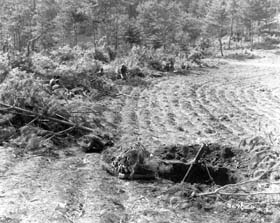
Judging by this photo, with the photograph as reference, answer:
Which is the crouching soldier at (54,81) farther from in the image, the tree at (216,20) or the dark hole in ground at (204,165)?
the tree at (216,20)

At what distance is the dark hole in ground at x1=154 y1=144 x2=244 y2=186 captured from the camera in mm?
4785

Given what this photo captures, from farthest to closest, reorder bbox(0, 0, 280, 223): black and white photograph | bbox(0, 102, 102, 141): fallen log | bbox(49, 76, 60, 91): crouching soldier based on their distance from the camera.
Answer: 1. bbox(49, 76, 60, 91): crouching soldier
2. bbox(0, 102, 102, 141): fallen log
3. bbox(0, 0, 280, 223): black and white photograph

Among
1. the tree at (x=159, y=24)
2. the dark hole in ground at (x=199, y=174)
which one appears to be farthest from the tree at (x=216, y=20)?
the dark hole in ground at (x=199, y=174)

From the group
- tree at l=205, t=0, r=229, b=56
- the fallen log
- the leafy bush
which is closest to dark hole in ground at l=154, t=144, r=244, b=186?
the fallen log

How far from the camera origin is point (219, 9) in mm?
30984

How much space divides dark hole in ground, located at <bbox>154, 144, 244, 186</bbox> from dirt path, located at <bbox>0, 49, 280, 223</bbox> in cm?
37

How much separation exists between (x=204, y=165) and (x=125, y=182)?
117cm

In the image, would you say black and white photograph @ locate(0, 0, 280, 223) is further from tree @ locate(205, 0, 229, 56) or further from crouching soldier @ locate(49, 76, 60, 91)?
tree @ locate(205, 0, 229, 56)

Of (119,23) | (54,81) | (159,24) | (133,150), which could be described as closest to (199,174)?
(133,150)

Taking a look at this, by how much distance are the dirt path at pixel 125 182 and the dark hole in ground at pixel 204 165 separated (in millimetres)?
366

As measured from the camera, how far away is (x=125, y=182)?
4449 mm

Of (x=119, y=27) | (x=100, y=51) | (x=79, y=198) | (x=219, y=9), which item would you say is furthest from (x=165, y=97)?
(x=219, y=9)

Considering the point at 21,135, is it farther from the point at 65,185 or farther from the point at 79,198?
the point at 79,198

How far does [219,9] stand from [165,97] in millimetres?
23435
